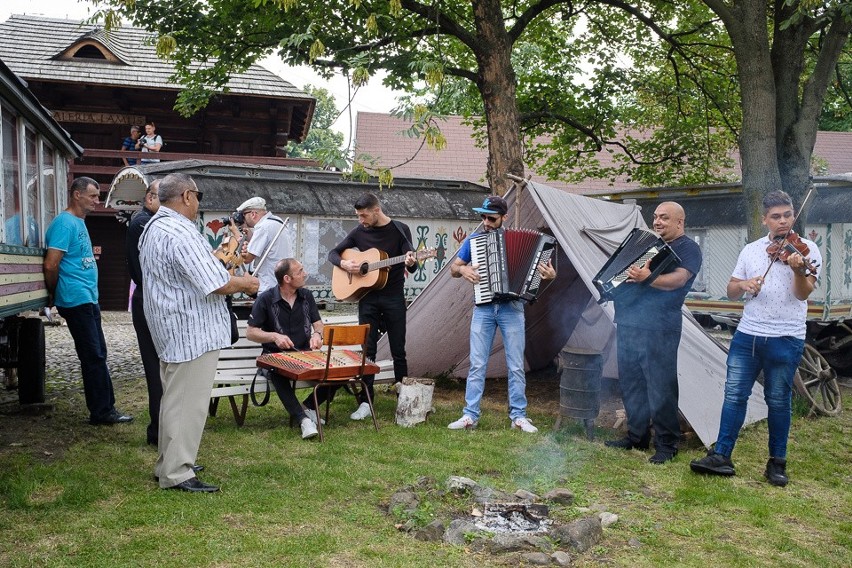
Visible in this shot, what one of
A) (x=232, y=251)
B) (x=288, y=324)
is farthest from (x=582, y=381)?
(x=232, y=251)

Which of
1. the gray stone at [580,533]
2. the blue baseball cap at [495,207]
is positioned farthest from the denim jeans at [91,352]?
the gray stone at [580,533]

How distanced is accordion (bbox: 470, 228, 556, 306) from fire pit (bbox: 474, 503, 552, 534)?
2293 millimetres

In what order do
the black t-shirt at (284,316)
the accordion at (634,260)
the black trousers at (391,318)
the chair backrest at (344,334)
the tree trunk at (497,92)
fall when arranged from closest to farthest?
1. the accordion at (634,260)
2. the chair backrest at (344,334)
3. the black t-shirt at (284,316)
4. the black trousers at (391,318)
5. the tree trunk at (497,92)

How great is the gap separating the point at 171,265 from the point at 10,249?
71.3 inches

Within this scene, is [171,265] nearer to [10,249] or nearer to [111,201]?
[10,249]

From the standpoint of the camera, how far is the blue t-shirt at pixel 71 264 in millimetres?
6281

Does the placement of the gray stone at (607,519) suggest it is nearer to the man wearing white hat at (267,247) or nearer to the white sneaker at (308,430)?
the white sneaker at (308,430)

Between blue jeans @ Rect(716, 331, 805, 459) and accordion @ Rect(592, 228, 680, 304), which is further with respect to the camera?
accordion @ Rect(592, 228, 680, 304)

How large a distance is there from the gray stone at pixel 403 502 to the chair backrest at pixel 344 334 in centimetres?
170

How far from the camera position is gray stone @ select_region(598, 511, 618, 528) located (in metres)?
4.34

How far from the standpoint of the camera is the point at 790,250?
501cm

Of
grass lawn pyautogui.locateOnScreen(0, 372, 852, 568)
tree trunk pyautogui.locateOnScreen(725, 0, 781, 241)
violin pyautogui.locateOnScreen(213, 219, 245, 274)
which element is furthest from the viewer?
tree trunk pyautogui.locateOnScreen(725, 0, 781, 241)

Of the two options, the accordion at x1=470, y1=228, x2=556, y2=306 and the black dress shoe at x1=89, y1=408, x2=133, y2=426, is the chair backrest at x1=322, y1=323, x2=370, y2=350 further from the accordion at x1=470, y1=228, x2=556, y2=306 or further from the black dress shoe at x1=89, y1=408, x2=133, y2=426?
the black dress shoe at x1=89, y1=408, x2=133, y2=426

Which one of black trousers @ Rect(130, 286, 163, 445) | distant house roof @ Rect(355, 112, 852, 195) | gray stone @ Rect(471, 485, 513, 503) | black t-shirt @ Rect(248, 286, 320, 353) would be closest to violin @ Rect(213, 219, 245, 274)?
black t-shirt @ Rect(248, 286, 320, 353)
